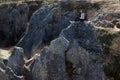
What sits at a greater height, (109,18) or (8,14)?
(109,18)

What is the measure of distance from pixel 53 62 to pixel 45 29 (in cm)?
1591

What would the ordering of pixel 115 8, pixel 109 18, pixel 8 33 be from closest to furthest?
pixel 109 18
pixel 115 8
pixel 8 33

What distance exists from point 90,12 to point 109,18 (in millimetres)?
7477

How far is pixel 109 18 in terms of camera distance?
35031mm

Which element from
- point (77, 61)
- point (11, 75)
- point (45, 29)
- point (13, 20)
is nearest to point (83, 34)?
point (77, 61)

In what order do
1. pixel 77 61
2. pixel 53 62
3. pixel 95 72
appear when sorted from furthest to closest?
pixel 53 62 → pixel 77 61 → pixel 95 72

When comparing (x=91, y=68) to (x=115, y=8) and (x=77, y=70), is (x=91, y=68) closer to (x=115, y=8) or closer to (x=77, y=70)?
(x=77, y=70)

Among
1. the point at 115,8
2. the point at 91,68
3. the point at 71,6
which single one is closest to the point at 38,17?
the point at 71,6

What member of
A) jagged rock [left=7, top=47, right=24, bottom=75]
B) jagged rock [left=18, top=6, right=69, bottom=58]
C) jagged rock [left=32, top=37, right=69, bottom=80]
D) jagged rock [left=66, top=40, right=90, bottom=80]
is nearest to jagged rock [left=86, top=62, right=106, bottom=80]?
jagged rock [left=66, top=40, right=90, bottom=80]

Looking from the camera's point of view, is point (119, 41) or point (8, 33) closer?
point (119, 41)

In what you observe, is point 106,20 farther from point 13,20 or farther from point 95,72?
point 13,20

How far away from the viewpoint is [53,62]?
30.5m

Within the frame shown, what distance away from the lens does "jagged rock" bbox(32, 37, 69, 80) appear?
3000cm

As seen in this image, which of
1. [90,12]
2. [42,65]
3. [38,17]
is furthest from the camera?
[38,17]
